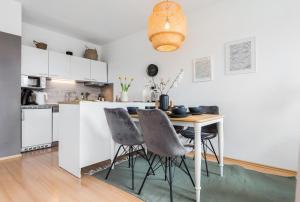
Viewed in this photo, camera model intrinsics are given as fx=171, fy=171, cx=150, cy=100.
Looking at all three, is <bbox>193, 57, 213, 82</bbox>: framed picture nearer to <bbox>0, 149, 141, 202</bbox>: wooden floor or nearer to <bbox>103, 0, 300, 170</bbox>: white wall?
<bbox>103, 0, 300, 170</bbox>: white wall

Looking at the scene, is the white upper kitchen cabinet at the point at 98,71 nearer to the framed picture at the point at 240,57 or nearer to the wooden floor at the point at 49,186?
the wooden floor at the point at 49,186

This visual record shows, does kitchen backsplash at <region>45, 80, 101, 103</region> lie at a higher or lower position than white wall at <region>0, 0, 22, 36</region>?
lower

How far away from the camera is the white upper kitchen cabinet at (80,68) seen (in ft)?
13.7

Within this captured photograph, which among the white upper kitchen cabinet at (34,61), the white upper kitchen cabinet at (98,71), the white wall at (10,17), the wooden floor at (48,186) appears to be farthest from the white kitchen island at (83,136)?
the white upper kitchen cabinet at (98,71)

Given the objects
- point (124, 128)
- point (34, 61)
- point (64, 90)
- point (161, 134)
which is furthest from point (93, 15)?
point (161, 134)

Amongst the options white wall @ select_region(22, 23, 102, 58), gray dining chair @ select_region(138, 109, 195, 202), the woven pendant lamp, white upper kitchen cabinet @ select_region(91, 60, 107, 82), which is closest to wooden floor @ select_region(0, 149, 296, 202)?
gray dining chair @ select_region(138, 109, 195, 202)

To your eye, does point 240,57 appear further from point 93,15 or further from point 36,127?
point 36,127

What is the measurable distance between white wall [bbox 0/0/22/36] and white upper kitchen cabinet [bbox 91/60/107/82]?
1798 mm

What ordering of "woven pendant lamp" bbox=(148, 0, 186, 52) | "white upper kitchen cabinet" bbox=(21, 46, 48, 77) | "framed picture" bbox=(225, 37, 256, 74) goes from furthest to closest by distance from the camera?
"white upper kitchen cabinet" bbox=(21, 46, 48, 77) < "framed picture" bbox=(225, 37, 256, 74) < "woven pendant lamp" bbox=(148, 0, 186, 52)

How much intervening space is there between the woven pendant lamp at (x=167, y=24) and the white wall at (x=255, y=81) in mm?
1454

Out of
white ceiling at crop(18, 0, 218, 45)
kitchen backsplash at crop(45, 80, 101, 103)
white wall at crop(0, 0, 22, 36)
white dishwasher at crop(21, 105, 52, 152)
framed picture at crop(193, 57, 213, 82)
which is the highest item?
white ceiling at crop(18, 0, 218, 45)

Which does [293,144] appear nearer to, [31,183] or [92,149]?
[92,149]

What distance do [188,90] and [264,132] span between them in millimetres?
1371

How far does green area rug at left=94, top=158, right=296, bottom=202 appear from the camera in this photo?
167 cm
